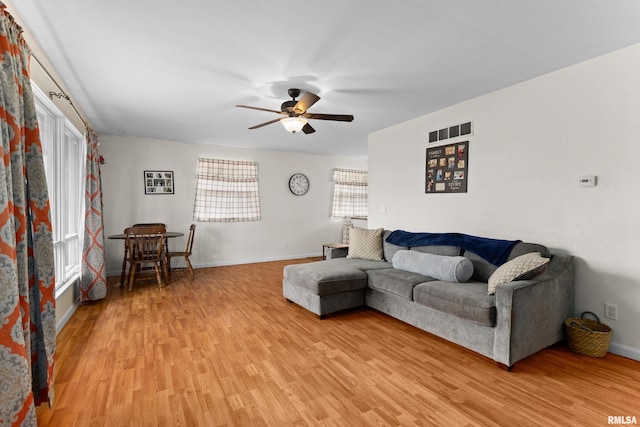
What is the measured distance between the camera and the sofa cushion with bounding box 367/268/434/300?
2904 millimetres

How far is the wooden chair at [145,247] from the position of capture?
14.3ft

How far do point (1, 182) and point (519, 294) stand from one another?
2977 mm

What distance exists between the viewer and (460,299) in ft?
8.02

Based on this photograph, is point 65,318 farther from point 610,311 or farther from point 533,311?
point 610,311

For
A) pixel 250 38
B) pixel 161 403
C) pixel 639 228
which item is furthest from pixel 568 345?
pixel 250 38

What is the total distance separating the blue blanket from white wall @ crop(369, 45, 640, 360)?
0.24 metres

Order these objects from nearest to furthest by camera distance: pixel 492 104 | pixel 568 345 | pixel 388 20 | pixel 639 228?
pixel 388 20
pixel 639 228
pixel 568 345
pixel 492 104

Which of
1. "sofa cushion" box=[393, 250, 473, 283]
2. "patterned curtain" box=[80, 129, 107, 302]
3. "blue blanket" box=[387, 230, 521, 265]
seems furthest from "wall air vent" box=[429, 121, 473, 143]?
"patterned curtain" box=[80, 129, 107, 302]

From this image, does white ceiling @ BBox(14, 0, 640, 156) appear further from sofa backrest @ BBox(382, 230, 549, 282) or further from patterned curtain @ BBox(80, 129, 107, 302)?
sofa backrest @ BBox(382, 230, 549, 282)

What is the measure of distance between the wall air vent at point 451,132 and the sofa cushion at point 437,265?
4.85 feet

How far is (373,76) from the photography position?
9.28ft

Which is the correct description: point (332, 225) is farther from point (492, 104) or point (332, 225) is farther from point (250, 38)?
point (250, 38)

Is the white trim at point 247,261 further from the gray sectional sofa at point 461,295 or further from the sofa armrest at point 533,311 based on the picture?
the sofa armrest at point 533,311

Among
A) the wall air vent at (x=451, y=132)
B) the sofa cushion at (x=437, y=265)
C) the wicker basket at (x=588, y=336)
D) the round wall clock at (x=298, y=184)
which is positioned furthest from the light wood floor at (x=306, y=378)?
the round wall clock at (x=298, y=184)
